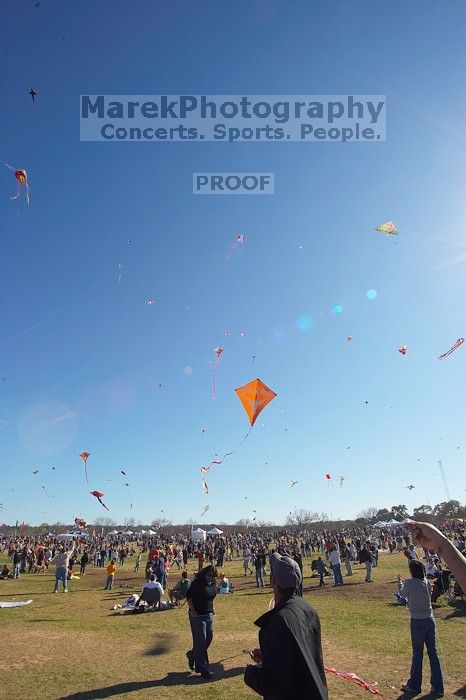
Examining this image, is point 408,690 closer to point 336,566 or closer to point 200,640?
point 200,640

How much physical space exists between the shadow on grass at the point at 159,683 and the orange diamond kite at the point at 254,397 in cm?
797

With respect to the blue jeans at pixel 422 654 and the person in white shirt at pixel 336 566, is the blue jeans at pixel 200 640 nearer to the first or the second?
→ the blue jeans at pixel 422 654

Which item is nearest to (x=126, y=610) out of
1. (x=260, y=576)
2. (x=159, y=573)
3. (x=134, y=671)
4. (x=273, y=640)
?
(x=159, y=573)

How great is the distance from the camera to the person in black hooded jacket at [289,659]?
9.57 feet

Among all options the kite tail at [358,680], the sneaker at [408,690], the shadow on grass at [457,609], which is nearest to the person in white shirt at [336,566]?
the shadow on grass at [457,609]

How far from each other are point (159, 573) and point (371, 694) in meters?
15.2

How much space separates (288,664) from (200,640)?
6.08 meters

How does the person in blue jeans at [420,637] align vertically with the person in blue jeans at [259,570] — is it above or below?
above

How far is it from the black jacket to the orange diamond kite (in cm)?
1222

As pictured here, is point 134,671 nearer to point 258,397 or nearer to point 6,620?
point 6,620

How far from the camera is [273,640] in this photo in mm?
2986

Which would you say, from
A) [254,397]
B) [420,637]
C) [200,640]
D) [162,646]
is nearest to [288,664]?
[420,637]

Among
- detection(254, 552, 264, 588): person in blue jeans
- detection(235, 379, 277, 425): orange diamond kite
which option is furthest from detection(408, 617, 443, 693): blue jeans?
detection(254, 552, 264, 588): person in blue jeans

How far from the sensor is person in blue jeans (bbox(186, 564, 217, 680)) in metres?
7.97
